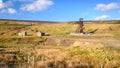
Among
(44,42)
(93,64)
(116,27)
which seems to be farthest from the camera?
(116,27)

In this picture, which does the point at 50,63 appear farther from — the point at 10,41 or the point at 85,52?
the point at 10,41

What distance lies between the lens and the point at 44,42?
303 ft

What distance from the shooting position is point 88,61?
28.7 meters

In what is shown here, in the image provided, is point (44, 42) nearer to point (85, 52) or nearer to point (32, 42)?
point (32, 42)

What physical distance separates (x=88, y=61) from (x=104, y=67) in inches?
105

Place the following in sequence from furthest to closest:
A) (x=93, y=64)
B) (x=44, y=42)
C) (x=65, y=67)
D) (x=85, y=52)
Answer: (x=44, y=42) < (x=85, y=52) < (x=93, y=64) < (x=65, y=67)

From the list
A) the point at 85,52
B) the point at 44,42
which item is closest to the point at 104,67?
the point at 85,52

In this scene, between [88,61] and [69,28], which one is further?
[69,28]

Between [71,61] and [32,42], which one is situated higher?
[71,61]

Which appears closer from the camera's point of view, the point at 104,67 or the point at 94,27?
the point at 104,67

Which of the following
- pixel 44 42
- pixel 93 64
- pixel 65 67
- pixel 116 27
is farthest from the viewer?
pixel 116 27

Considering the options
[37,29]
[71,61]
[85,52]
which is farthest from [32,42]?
[71,61]

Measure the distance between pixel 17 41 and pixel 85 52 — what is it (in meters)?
63.0

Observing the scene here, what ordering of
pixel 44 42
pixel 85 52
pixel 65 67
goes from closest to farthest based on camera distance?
pixel 65 67, pixel 85 52, pixel 44 42
